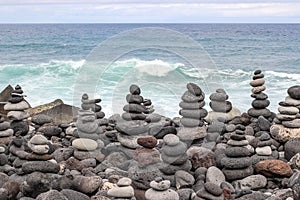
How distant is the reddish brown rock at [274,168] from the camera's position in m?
7.96

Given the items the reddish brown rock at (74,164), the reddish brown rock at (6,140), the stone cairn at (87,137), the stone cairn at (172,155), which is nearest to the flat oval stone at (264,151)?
the stone cairn at (172,155)

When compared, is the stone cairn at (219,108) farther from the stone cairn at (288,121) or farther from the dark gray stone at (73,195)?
the dark gray stone at (73,195)

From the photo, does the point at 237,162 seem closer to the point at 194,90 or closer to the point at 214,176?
the point at 214,176

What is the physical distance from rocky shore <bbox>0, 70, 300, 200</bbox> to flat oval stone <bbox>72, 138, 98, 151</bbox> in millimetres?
18

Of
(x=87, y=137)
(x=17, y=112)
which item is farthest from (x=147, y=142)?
(x=17, y=112)

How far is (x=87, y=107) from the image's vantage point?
9969mm

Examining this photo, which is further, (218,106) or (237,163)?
(218,106)

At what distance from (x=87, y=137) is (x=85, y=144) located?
365mm

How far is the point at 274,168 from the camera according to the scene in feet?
26.2

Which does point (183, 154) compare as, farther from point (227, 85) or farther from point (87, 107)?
point (227, 85)

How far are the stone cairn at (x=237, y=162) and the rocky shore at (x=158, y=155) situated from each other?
2cm

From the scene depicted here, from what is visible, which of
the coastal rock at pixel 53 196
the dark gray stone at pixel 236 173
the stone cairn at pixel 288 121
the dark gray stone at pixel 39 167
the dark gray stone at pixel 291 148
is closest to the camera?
the coastal rock at pixel 53 196

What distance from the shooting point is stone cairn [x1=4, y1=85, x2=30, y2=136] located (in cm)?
1057

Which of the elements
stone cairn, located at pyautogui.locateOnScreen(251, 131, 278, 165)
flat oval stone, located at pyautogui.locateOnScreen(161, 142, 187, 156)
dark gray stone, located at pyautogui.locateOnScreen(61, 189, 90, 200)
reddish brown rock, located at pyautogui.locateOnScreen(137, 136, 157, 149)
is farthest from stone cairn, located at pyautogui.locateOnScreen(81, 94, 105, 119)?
stone cairn, located at pyautogui.locateOnScreen(251, 131, 278, 165)
